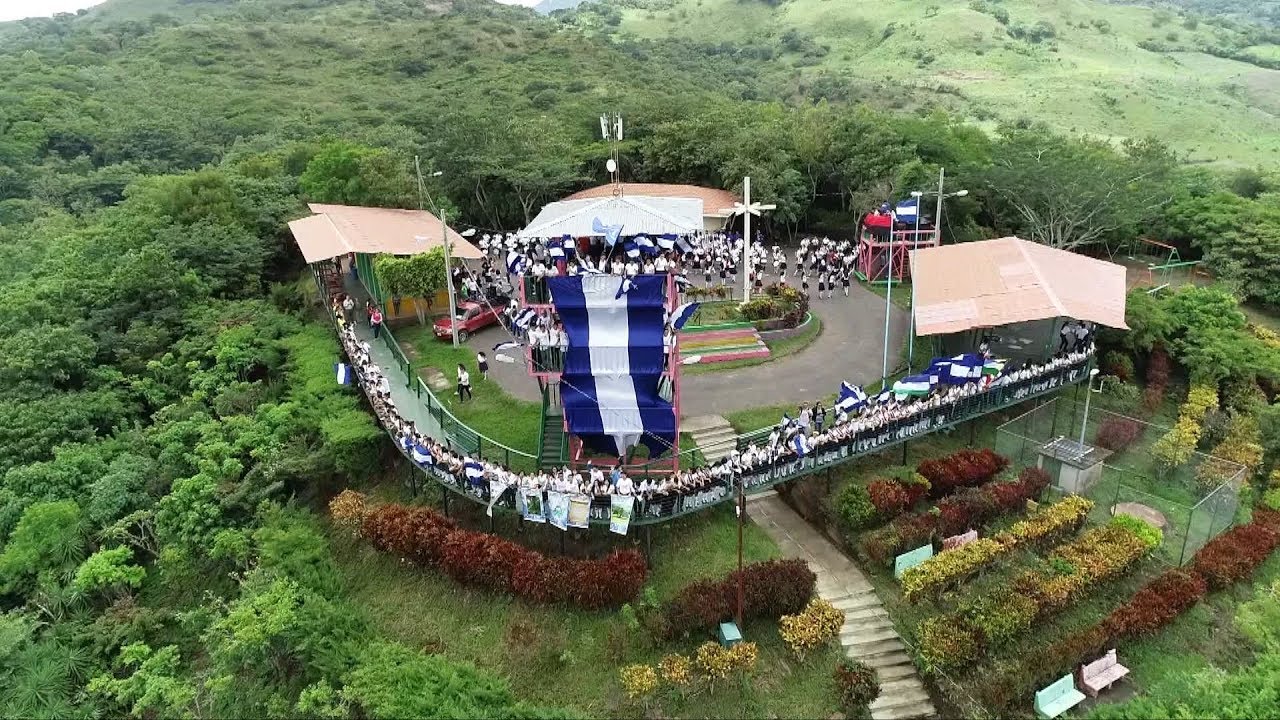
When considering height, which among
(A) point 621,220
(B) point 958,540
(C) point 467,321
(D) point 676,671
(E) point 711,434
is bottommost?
(D) point 676,671

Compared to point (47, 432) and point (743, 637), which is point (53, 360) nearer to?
point (47, 432)

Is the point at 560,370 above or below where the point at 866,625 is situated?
above

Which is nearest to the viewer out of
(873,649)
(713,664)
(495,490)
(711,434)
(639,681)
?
(639,681)

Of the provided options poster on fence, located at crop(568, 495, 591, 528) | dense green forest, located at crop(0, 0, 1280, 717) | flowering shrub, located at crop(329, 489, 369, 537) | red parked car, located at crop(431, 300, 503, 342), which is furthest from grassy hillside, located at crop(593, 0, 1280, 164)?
flowering shrub, located at crop(329, 489, 369, 537)

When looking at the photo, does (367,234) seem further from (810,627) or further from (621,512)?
(810,627)

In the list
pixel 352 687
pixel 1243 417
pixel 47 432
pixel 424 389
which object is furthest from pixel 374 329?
pixel 1243 417

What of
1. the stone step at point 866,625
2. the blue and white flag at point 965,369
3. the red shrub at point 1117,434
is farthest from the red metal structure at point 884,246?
the stone step at point 866,625

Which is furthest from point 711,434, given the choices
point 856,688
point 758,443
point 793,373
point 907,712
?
point 907,712
